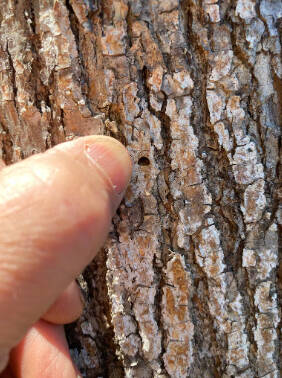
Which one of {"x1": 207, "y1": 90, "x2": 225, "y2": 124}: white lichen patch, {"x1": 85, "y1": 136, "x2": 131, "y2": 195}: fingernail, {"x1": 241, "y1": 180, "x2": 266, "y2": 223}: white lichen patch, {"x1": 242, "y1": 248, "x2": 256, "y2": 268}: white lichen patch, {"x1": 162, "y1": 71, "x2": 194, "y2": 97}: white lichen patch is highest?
{"x1": 162, "y1": 71, "x2": 194, "y2": 97}: white lichen patch

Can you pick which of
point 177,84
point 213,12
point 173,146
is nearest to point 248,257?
point 173,146

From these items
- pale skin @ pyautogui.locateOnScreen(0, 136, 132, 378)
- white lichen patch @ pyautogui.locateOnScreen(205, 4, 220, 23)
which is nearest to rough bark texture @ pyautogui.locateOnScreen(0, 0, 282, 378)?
white lichen patch @ pyautogui.locateOnScreen(205, 4, 220, 23)

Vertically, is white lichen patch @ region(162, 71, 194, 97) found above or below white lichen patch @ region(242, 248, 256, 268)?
above

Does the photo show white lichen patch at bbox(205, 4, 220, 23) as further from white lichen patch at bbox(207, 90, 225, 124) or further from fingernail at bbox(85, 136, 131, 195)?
fingernail at bbox(85, 136, 131, 195)

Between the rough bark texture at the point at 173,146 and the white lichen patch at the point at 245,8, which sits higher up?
the white lichen patch at the point at 245,8

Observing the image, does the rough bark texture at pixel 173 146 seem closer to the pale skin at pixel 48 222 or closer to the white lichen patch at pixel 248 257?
the white lichen patch at pixel 248 257

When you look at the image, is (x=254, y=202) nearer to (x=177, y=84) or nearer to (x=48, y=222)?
(x=177, y=84)

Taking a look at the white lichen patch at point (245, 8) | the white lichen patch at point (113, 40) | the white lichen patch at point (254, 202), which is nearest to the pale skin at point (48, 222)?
the white lichen patch at point (113, 40)

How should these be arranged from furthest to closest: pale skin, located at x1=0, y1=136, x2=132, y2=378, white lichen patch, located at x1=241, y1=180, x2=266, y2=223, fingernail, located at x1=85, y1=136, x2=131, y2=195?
white lichen patch, located at x1=241, y1=180, x2=266, y2=223 → fingernail, located at x1=85, y1=136, x2=131, y2=195 → pale skin, located at x1=0, y1=136, x2=132, y2=378

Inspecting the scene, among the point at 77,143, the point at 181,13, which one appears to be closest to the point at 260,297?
the point at 77,143
